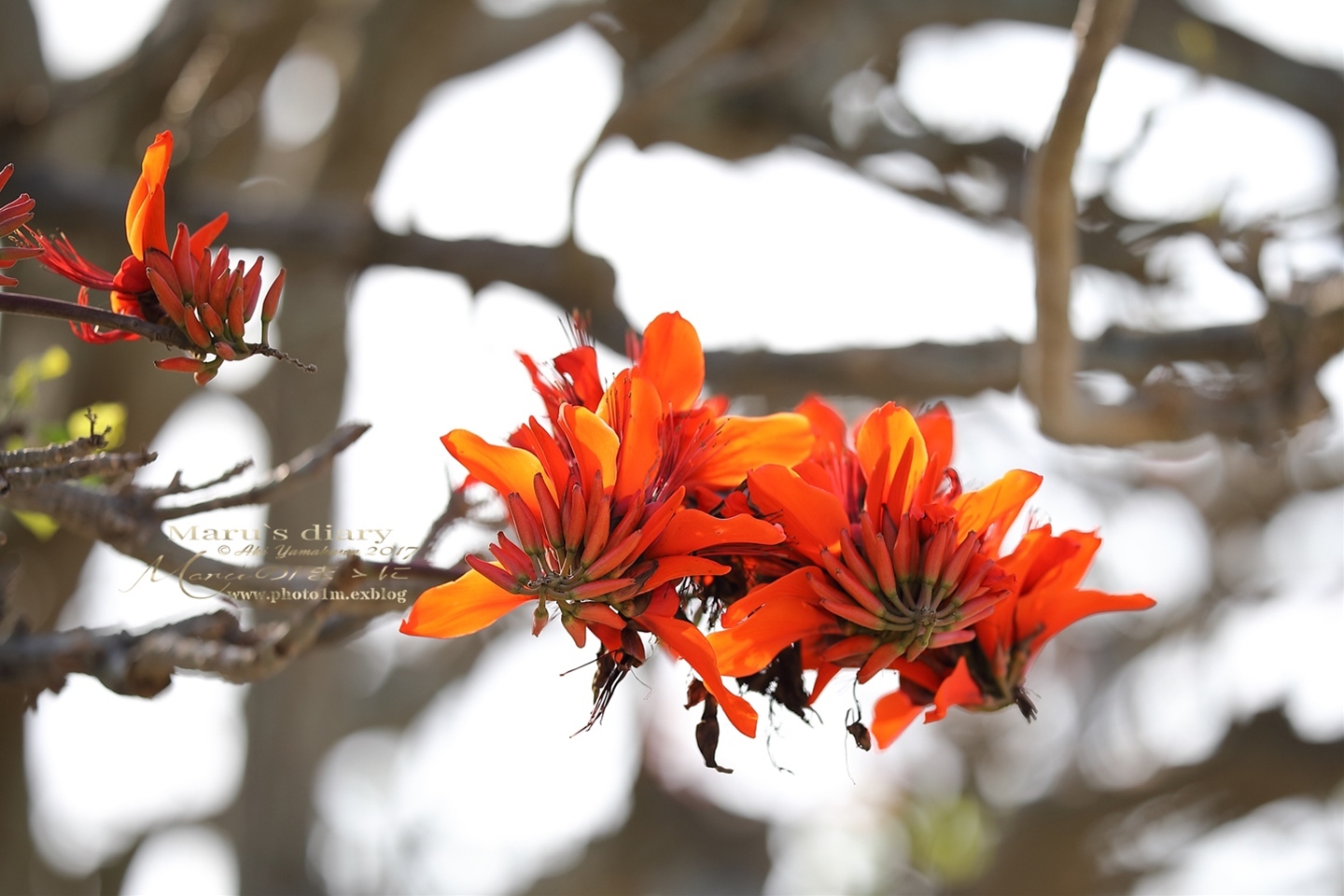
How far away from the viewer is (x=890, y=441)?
0.58m

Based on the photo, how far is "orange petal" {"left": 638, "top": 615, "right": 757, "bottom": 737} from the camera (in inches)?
20.1

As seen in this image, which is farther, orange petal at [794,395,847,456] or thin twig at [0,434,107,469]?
orange petal at [794,395,847,456]

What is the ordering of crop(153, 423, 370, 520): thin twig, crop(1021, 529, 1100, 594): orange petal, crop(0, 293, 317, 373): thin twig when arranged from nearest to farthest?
→ crop(0, 293, 317, 373): thin twig
crop(1021, 529, 1100, 594): orange petal
crop(153, 423, 370, 520): thin twig

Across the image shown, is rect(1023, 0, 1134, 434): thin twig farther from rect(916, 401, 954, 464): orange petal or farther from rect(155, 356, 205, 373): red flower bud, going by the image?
rect(155, 356, 205, 373): red flower bud

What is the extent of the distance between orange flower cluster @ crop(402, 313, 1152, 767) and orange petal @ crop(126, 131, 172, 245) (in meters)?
0.22

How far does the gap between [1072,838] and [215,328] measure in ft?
9.82

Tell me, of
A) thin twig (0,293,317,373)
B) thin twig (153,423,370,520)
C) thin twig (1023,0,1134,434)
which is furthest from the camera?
thin twig (1023,0,1134,434)

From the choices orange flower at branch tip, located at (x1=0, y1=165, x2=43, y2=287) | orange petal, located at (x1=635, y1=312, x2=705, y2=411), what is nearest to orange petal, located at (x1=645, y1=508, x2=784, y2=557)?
orange petal, located at (x1=635, y1=312, x2=705, y2=411)

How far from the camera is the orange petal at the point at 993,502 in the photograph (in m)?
0.58

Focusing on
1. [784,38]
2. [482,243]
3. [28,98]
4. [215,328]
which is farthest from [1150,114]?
[28,98]

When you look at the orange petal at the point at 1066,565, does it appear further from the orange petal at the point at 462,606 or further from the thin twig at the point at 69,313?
the thin twig at the point at 69,313

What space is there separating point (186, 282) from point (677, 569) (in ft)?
1.01

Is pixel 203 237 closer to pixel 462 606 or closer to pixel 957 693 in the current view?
pixel 462 606

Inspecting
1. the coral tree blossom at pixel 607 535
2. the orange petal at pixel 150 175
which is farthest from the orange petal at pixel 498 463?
the orange petal at pixel 150 175
